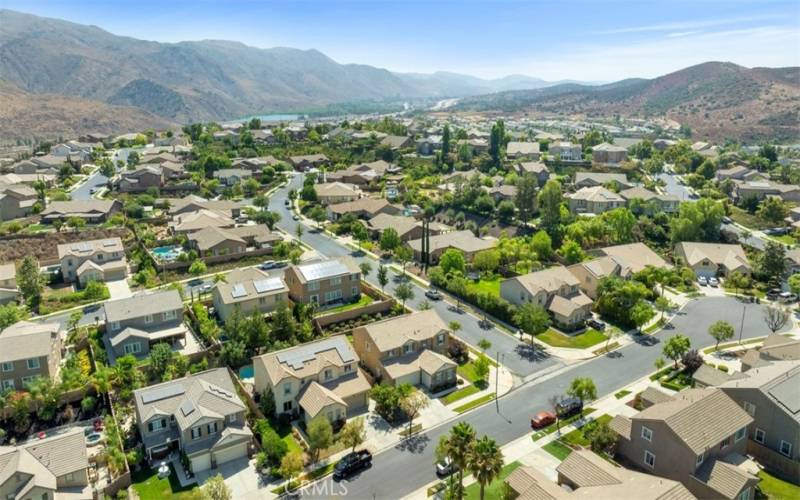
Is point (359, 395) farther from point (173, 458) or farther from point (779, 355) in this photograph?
point (779, 355)

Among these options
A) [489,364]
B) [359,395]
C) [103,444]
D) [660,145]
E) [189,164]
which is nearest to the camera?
[103,444]

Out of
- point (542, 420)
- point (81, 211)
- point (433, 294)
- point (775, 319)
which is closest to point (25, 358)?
point (433, 294)

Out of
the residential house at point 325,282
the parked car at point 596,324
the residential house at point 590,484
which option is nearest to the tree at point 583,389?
the residential house at point 590,484

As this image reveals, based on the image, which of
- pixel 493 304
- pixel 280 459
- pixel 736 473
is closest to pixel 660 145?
pixel 493 304

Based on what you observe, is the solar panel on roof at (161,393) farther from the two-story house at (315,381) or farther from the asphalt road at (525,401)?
the asphalt road at (525,401)

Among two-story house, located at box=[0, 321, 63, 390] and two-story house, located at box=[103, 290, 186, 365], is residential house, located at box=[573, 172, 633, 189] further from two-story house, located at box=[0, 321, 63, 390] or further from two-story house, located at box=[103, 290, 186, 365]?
two-story house, located at box=[0, 321, 63, 390]

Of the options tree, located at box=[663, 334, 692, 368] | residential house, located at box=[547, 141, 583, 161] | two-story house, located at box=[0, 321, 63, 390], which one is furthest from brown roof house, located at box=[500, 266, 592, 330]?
residential house, located at box=[547, 141, 583, 161]
